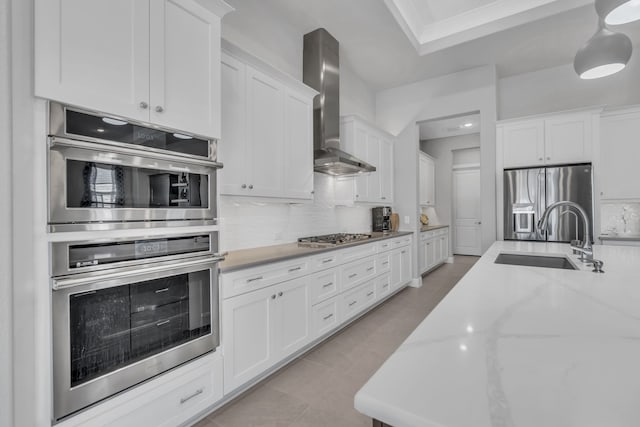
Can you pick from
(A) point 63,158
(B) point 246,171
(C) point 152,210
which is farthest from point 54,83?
(B) point 246,171

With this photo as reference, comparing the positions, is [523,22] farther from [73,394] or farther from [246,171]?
[73,394]

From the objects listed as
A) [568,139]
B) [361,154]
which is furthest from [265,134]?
[568,139]

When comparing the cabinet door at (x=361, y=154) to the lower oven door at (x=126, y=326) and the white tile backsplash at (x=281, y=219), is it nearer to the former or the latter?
the white tile backsplash at (x=281, y=219)

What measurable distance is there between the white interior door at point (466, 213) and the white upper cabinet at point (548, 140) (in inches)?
149

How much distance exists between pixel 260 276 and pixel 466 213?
707 cm

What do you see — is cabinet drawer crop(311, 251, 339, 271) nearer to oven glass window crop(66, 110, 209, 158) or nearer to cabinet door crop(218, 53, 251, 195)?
cabinet door crop(218, 53, 251, 195)

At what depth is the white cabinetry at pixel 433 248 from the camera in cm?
518

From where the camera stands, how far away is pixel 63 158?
118 cm

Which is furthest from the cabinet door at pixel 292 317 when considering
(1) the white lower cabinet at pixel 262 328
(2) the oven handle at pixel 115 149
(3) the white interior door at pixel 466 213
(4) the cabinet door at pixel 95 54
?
(3) the white interior door at pixel 466 213

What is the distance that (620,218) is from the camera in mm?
3943

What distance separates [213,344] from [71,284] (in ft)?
2.70

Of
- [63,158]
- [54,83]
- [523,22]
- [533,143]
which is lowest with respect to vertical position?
[63,158]

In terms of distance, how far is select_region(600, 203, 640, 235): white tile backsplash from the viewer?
3.87 meters

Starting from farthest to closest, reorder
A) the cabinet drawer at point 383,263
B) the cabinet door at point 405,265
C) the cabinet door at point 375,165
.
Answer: the cabinet door at point 405,265, the cabinet door at point 375,165, the cabinet drawer at point 383,263
